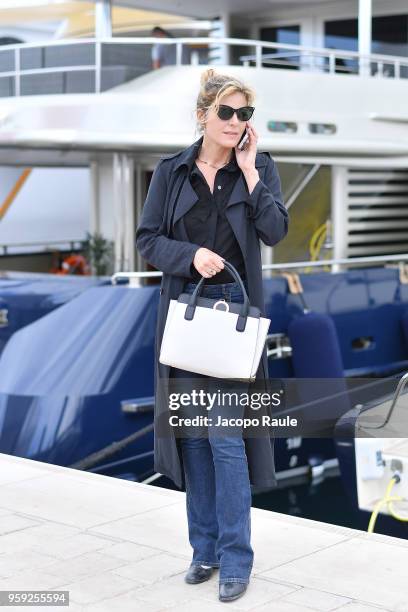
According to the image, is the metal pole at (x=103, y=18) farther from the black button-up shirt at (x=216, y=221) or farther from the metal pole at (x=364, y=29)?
the black button-up shirt at (x=216, y=221)

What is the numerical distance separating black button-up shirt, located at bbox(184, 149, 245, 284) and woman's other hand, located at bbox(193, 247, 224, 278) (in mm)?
104

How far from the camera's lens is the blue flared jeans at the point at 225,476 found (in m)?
3.83

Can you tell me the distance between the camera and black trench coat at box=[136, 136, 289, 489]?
3889 millimetres

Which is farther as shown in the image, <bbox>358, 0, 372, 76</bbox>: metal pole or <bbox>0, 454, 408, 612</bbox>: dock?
<bbox>358, 0, 372, 76</bbox>: metal pole

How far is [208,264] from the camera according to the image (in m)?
3.77

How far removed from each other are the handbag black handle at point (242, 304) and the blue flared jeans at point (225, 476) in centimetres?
8

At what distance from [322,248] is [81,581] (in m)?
6.39

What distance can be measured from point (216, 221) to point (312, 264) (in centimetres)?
504

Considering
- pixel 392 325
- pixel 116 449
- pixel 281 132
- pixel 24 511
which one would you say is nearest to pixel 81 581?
pixel 24 511

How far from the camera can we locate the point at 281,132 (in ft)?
30.1

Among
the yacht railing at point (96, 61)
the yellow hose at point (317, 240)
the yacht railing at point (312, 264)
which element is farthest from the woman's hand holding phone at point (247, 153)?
the yellow hose at point (317, 240)

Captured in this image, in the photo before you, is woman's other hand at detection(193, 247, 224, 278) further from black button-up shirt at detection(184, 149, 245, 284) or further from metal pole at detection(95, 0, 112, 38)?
metal pole at detection(95, 0, 112, 38)

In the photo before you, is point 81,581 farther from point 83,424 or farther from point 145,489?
point 83,424
